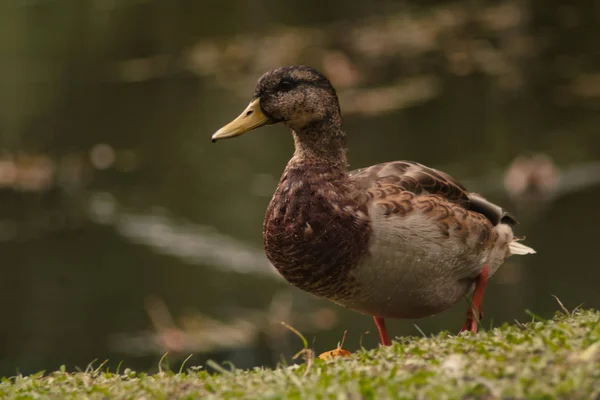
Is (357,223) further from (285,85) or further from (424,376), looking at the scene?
(424,376)

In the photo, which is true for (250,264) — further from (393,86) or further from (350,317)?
(393,86)

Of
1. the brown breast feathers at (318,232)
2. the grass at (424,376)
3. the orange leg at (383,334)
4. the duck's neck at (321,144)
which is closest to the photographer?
the grass at (424,376)

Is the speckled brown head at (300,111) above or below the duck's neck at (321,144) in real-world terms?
above

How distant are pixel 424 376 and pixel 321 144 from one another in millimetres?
2101

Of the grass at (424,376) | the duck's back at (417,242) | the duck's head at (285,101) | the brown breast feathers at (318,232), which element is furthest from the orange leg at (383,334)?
the duck's head at (285,101)

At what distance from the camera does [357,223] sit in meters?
5.00

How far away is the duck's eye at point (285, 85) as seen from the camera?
5312mm

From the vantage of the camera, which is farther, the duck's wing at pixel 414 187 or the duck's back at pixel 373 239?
the duck's wing at pixel 414 187

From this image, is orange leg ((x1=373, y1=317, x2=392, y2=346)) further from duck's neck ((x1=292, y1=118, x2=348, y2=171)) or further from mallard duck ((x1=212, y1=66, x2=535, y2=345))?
duck's neck ((x1=292, y1=118, x2=348, y2=171))

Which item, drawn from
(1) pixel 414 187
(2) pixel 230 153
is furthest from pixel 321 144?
(2) pixel 230 153

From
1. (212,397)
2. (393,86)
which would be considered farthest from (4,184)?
(212,397)

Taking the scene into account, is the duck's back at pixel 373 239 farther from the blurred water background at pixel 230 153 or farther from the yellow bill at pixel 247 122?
the blurred water background at pixel 230 153

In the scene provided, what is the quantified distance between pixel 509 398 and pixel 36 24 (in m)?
27.6

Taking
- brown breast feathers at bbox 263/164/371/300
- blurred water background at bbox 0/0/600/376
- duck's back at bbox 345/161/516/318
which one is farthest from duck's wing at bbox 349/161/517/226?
blurred water background at bbox 0/0/600/376
